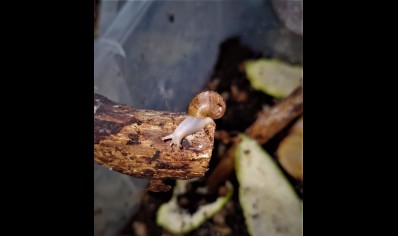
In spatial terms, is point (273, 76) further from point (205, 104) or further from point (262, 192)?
point (205, 104)

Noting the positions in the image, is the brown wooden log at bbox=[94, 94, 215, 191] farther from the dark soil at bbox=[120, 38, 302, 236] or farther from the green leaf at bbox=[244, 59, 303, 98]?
the green leaf at bbox=[244, 59, 303, 98]

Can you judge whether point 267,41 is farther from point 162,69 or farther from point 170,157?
point 170,157

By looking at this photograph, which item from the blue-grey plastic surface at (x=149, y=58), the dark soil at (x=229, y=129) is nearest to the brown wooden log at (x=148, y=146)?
the blue-grey plastic surface at (x=149, y=58)

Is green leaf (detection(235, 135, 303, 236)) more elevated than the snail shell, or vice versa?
the snail shell

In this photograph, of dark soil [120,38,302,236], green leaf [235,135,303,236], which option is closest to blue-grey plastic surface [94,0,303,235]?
dark soil [120,38,302,236]

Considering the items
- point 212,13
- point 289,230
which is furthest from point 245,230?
point 212,13

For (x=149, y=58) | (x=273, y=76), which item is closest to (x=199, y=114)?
(x=149, y=58)
